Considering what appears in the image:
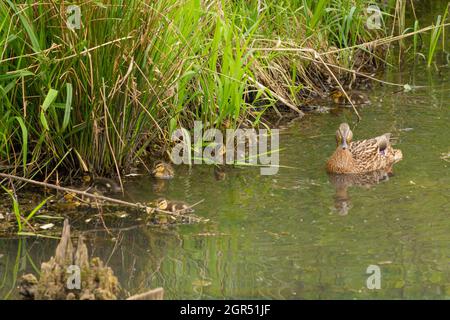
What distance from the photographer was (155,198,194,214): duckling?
24.9ft

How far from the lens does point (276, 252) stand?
6902 millimetres

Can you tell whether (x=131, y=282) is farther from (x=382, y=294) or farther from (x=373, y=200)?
(x=373, y=200)

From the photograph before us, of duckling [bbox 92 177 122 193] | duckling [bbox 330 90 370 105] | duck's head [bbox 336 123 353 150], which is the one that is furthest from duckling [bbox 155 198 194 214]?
duckling [bbox 330 90 370 105]

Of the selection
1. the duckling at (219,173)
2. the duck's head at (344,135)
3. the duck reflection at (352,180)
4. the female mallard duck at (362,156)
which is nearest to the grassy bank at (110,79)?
the duckling at (219,173)

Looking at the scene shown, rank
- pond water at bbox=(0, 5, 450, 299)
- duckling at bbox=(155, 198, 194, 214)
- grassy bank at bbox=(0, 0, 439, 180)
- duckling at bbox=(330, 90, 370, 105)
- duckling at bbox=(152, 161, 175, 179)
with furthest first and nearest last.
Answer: duckling at bbox=(330, 90, 370, 105), duckling at bbox=(152, 161, 175, 179), grassy bank at bbox=(0, 0, 439, 180), duckling at bbox=(155, 198, 194, 214), pond water at bbox=(0, 5, 450, 299)

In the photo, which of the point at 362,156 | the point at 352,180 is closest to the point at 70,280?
the point at 352,180

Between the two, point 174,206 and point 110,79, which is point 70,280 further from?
point 110,79

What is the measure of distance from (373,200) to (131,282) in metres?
2.26

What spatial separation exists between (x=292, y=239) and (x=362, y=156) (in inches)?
82.5

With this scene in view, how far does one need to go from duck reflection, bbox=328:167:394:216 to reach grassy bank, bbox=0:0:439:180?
3.27ft

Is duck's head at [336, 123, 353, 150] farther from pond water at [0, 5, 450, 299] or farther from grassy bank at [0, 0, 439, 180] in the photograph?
grassy bank at [0, 0, 439, 180]

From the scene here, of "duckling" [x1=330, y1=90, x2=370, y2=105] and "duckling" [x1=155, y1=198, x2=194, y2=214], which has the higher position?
"duckling" [x1=330, y1=90, x2=370, y2=105]

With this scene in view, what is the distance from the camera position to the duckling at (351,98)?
35.2 ft

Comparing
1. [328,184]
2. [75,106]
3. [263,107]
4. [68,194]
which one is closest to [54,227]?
[68,194]
